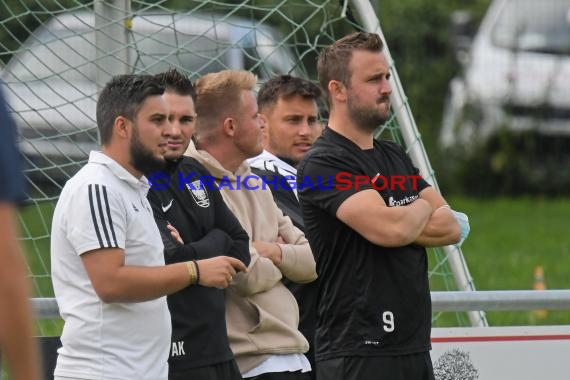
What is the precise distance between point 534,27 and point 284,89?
33.5 ft

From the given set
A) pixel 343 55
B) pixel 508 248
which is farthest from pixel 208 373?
pixel 508 248

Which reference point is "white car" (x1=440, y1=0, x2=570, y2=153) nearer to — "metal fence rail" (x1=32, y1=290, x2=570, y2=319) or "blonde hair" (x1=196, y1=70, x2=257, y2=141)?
"metal fence rail" (x1=32, y1=290, x2=570, y2=319)

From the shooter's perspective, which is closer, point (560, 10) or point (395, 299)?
point (395, 299)

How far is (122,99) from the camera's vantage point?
4648 millimetres

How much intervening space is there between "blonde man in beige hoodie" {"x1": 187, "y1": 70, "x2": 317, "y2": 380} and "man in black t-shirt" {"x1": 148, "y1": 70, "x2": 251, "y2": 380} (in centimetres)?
8

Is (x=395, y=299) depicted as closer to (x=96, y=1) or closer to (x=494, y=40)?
(x=96, y=1)

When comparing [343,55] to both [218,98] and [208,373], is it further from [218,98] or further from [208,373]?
[208,373]

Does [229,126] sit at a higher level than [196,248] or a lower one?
higher

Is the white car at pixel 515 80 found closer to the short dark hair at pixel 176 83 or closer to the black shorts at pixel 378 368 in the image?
the short dark hair at pixel 176 83

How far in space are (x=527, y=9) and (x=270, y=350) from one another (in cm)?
1142

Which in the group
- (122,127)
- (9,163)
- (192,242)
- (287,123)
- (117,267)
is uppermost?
(287,123)

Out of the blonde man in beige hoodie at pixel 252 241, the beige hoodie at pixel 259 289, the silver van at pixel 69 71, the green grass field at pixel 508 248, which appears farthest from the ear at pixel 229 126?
the green grass field at pixel 508 248

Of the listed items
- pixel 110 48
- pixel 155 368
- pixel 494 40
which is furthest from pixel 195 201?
pixel 494 40

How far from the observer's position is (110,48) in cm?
634
